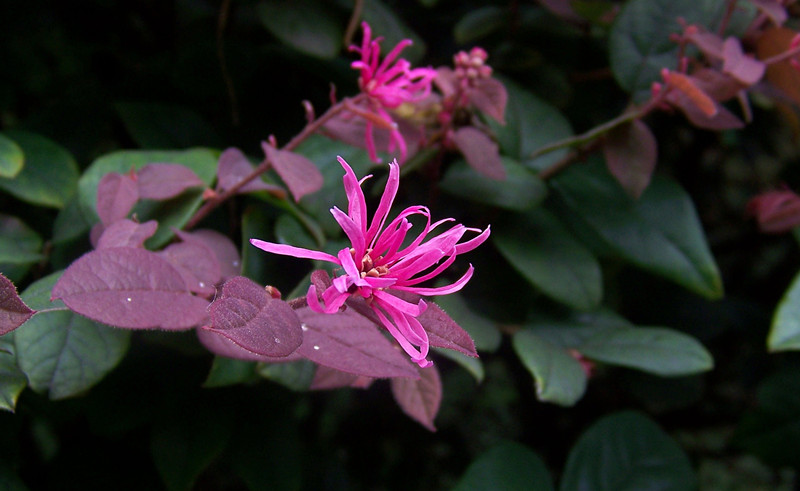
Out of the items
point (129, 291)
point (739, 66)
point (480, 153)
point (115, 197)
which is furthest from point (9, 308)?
point (739, 66)

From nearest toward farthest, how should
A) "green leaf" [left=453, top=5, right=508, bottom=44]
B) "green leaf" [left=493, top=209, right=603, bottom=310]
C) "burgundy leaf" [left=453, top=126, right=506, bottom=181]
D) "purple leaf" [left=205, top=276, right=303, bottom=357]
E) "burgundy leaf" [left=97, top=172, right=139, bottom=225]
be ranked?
"purple leaf" [left=205, top=276, right=303, bottom=357] < "burgundy leaf" [left=97, top=172, right=139, bottom=225] < "burgundy leaf" [left=453, top=126, right=506, bottom=181] < "green leaf" [left=493, top=209, right=603, bottom=310] < "green leaf" [left=453, top=5, right=508, bottom=44]

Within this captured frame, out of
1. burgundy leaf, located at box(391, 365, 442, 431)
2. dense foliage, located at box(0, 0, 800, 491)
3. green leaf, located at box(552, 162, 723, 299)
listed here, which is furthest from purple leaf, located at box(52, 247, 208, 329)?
green leaf, located at box(552, 162, 723, 299)

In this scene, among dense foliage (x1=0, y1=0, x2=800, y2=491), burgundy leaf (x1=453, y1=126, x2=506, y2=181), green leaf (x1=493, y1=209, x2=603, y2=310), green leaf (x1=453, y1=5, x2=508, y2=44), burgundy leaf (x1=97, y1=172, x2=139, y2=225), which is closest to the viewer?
dense foliage (x1=0, y1=0, x2=800, y2=491)

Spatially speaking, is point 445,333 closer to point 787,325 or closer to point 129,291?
point 129,291

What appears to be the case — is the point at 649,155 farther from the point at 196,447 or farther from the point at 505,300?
the point at 196,447


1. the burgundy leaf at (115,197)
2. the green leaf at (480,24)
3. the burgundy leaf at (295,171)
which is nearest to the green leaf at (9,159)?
the burgundy leaf at (115,197)

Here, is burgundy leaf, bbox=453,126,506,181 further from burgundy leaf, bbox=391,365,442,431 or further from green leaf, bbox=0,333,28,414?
green leaf, bbox=0,333,28,414

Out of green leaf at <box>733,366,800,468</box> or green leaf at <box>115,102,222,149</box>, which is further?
green leaf at <box>733,366,800,468</box>

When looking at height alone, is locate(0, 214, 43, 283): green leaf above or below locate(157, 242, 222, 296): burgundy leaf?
below
